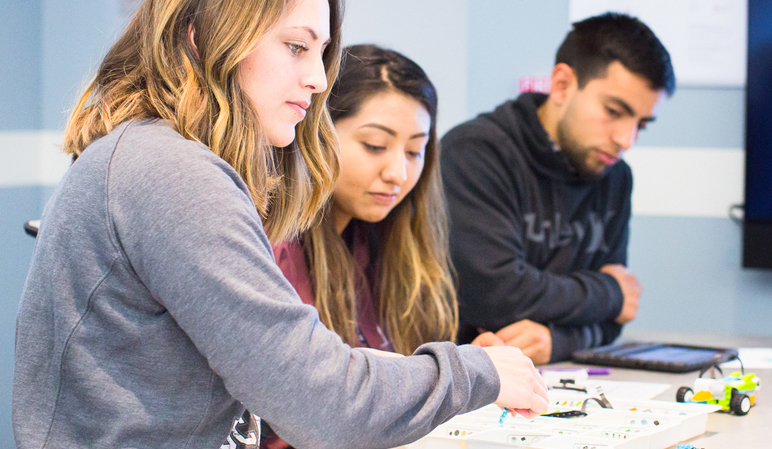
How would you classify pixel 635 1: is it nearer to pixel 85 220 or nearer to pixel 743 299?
pixel 743 299

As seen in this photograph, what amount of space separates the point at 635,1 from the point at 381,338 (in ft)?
6.54

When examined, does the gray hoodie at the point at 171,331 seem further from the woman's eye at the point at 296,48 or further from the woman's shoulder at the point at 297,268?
the woman's shoulder at the point at 297,268

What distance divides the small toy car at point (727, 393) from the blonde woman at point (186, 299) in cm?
60

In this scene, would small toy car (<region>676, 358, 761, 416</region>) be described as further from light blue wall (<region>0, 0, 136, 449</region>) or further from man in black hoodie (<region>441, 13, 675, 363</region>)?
light blue wall (<region>0, 0, 136, 449</region>)

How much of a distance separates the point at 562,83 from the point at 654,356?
829 millimetres

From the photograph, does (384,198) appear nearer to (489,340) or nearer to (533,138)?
(489,340)

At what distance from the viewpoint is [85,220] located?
76 centimetres

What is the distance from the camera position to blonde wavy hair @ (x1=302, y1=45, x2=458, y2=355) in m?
1.54

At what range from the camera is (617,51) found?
2.12 meters

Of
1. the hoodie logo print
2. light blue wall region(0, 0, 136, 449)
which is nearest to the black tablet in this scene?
the hoodie logo print

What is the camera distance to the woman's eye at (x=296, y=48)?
920 millimetres

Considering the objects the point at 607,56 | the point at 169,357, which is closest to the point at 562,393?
the point at 169,357

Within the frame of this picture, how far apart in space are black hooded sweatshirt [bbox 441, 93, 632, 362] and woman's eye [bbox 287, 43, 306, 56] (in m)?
1.09

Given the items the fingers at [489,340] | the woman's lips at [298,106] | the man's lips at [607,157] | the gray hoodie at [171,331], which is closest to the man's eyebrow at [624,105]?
the man's lips at [607,157]
